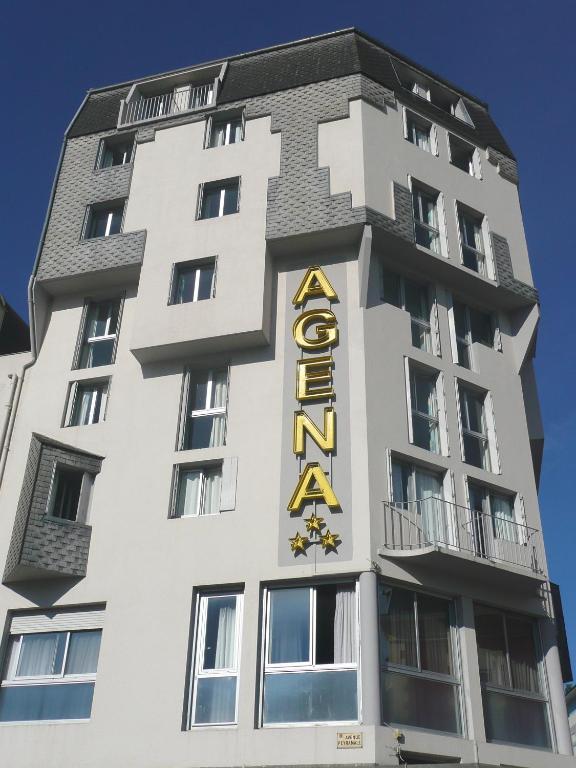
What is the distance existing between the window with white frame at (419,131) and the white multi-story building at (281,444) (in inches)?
4.1

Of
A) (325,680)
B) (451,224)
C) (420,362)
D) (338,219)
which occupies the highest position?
(451,224)

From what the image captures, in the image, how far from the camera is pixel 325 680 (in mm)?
19953

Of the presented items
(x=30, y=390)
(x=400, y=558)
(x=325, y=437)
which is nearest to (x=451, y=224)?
(x=325, y=437)

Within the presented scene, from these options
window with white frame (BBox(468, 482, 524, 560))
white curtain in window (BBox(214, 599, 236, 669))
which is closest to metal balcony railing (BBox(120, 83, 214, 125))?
window with white frame (BBox(468, 482, 524, 560))

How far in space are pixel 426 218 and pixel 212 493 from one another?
12400 millimetres

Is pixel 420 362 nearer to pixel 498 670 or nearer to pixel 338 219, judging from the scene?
pixel 338 219

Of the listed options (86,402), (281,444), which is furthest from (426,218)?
(86,402)

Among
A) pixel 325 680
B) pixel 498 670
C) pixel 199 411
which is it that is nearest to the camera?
pixel 325 680

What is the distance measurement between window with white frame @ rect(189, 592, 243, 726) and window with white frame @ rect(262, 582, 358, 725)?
2.60 ft

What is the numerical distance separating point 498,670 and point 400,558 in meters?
4.17

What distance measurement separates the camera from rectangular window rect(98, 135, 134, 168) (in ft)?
105

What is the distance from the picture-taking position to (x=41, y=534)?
75.7 ft

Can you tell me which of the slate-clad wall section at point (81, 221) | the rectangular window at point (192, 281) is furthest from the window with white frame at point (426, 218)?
the slate-clad wall section at point (81, 221)

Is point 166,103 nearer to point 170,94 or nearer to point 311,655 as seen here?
point 170,94
